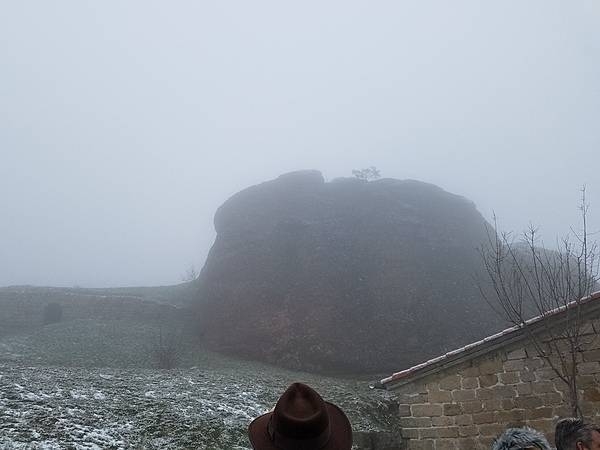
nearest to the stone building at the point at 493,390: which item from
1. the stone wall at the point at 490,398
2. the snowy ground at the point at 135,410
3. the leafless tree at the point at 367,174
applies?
the stone wall at the point at 490,398

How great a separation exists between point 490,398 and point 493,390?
17cm

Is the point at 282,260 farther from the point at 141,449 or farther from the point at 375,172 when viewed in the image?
the point at 141,449

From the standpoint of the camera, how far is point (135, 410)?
10234mm

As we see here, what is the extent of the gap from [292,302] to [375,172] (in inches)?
876

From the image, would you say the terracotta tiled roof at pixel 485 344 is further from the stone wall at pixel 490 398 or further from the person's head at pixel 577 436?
the person's head at pixel 577 436

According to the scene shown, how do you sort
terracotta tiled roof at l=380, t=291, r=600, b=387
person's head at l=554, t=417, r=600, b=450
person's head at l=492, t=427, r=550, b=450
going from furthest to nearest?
terracotta tiled roof at l=380, t=291, r=600, b=387, person's head at l=554, t=417, r=600, b=450, person's head at l=492, t=427, r=550, b=450

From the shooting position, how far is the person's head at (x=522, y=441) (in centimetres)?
300

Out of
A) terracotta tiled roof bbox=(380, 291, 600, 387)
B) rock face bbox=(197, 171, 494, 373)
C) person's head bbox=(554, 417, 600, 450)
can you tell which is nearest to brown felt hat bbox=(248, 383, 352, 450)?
person's head bbox=(554, 417, 600, 450)

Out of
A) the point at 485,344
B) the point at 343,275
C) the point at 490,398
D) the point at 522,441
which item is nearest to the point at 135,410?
the point at 490,398

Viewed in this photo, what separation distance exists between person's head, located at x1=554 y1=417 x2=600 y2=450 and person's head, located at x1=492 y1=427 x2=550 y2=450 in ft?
2.14

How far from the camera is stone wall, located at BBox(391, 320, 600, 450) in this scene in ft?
27.6

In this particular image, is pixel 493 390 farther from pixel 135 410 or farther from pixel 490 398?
pixel 135 410

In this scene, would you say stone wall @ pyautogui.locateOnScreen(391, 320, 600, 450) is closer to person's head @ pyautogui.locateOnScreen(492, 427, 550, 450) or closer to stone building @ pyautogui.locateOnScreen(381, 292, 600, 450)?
stone building @ pyautogui.locateOnScreen(381, 292, 600, 450)

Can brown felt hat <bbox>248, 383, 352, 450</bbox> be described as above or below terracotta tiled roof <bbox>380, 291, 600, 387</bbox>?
above
